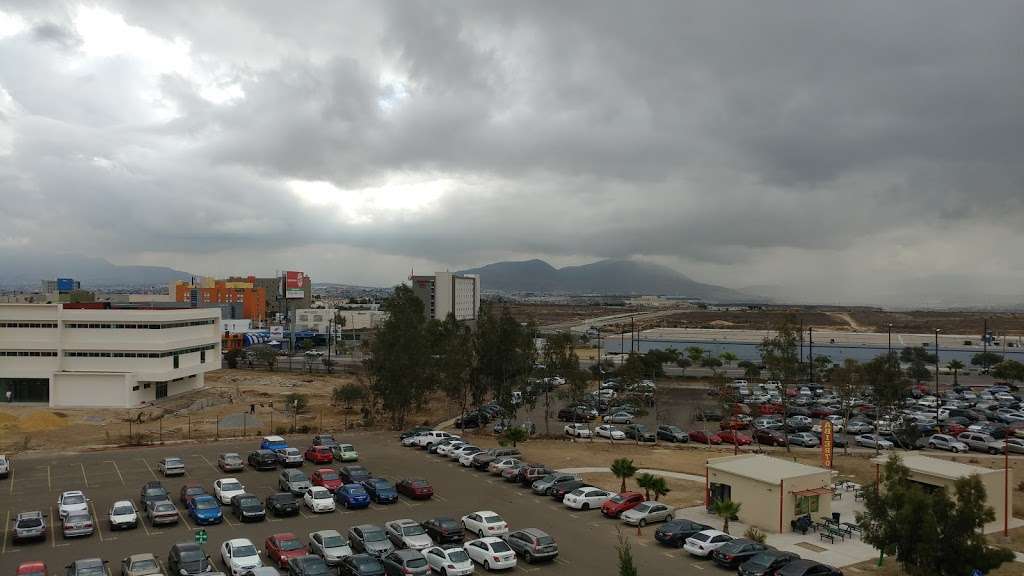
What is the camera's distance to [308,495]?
26.7 metres

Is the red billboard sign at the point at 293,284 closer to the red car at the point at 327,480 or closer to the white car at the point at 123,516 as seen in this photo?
the red car at the point at 327,480

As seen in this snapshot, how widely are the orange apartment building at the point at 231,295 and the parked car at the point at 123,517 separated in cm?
11571

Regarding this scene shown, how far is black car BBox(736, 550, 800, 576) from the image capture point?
1897cm

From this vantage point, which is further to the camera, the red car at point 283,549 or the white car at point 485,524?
the white car at point 485,524

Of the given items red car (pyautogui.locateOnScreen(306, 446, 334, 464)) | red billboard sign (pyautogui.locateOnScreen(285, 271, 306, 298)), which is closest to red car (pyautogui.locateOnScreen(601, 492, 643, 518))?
red car (pyautogui.locateOnScreen(306, 446, 334, 464))

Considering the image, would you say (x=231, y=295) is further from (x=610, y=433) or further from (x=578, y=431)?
(x=610, y=433)

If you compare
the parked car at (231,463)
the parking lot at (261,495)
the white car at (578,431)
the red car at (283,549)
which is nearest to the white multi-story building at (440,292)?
the white car at (578,431)

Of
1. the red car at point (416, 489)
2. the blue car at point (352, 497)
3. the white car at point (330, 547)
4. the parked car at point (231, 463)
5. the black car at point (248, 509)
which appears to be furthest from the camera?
the parked car at point (231, 463)

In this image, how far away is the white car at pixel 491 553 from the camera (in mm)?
19891

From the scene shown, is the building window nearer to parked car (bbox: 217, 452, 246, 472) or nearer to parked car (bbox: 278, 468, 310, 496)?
parked car (bbox: 278, 468, 310, 496)

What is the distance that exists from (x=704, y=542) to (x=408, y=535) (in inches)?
356

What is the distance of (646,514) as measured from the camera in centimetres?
2495

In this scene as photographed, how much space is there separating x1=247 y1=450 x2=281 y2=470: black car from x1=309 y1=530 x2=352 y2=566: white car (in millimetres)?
13708

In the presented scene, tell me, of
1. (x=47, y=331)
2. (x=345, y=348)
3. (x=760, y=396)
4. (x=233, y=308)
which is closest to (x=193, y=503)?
(x=47, y=331)
